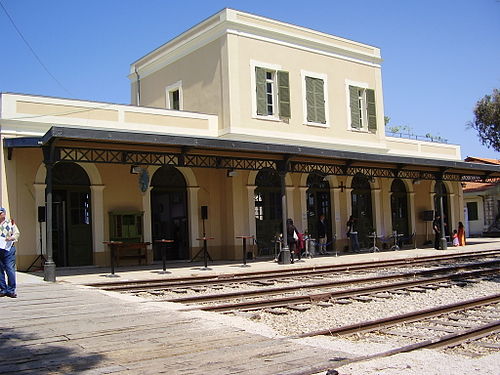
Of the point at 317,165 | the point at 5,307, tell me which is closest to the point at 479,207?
the point at 317,165

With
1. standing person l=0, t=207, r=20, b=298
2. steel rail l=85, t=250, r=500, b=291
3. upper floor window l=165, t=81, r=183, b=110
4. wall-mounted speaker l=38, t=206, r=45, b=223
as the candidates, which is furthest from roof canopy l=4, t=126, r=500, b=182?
upper floor window l=165, t=81, r=183, b=110

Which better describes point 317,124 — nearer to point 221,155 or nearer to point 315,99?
point 315,99

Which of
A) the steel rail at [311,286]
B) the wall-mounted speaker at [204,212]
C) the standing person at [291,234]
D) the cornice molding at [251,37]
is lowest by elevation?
A: the steel rail at [311,286]

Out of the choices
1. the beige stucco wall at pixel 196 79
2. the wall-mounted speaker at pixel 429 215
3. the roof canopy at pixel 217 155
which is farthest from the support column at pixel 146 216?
the wall-mounted speaker at pixel 429 215

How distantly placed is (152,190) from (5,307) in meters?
9.98

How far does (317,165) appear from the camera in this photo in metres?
19.6

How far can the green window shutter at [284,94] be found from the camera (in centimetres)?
2048

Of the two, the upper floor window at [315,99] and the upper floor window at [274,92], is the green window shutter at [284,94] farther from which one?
the upper floor window at [315,99]

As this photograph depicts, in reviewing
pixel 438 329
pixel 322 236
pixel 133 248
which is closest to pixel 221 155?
pixel 133 248

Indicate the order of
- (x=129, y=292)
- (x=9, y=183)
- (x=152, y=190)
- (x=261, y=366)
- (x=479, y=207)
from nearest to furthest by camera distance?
(x=261, y=366) → (x=129, y=292) → (x=9, y=183) → (x=152, y=190) → (x=479, y=207)

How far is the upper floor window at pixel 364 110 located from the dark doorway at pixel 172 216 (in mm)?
8248

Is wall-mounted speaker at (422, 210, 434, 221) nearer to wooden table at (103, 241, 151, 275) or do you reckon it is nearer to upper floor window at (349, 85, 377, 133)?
upper floor window at (349, 85, 377, 133)

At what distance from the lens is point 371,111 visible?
23.7 meters

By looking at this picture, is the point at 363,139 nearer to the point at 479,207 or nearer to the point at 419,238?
the point at 419,238
